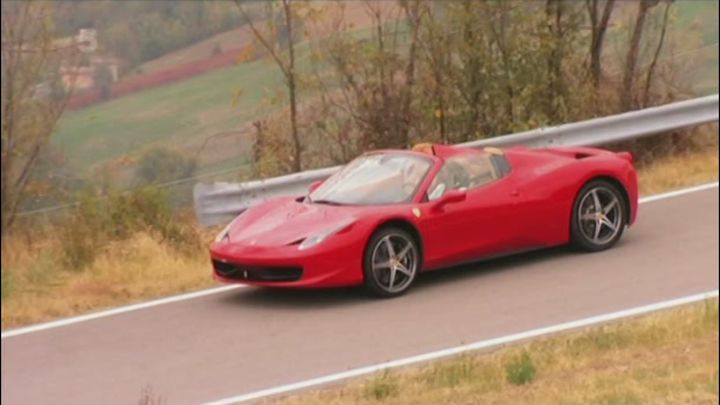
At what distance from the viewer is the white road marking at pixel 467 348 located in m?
8.55

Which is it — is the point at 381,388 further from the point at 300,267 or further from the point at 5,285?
the point at 5,285

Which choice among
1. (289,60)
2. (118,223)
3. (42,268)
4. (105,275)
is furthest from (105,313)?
(289,60)

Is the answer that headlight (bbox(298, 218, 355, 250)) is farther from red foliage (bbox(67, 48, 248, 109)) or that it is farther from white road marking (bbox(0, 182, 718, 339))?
red foliage (bbox(67, 48, 248, 109))

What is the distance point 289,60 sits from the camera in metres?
8.30

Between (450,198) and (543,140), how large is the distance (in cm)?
154

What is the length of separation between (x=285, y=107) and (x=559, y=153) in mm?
3295

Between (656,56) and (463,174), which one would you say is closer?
(656,56)

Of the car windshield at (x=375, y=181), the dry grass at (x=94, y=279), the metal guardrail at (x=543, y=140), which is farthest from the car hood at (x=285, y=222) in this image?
the metal guardrail at (x=543, y=140)

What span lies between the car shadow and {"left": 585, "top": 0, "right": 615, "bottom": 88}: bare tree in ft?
8.14

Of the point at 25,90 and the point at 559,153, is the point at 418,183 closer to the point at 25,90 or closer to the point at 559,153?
the point at 559,153

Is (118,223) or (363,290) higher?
(118,223)

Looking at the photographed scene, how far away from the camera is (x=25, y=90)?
9.67 meters

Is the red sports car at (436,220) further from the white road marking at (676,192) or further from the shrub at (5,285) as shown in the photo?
the shrub at (5,285)

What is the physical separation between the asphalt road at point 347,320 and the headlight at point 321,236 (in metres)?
0.47
